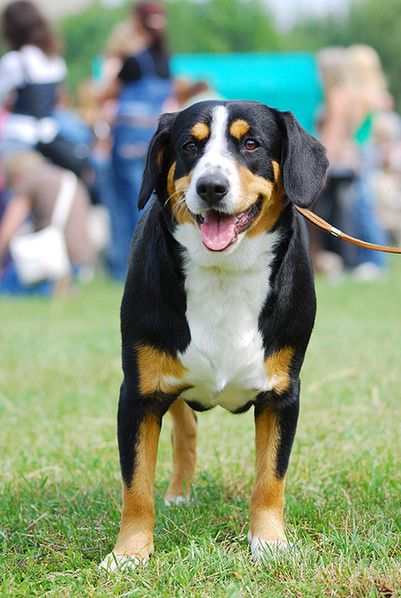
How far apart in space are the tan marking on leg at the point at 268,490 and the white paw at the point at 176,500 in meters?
0.43

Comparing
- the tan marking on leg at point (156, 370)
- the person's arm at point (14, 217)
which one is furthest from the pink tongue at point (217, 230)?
the person's arm at point (14, 217)

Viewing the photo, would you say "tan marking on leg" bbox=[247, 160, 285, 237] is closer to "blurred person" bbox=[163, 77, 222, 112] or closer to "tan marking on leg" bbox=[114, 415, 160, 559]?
"tan marking on leg" bbox=[114, 415, 160, 559]

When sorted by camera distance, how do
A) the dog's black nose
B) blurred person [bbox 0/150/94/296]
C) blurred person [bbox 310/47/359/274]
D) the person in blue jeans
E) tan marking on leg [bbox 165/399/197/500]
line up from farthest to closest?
blurred person [bbox 310/47/359/274] → blurred person [bbox 0/150/94/296] → the person in blue jeans → tan marking on leg [bbox 165/399/197/500] → the dog's black nose

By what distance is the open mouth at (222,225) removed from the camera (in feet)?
9.75

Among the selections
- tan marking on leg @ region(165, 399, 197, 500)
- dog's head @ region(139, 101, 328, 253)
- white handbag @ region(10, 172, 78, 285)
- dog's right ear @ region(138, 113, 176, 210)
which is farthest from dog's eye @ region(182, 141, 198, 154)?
white handbag @ region(10, 172, 78, 285)

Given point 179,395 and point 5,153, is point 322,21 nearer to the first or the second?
point 5,153

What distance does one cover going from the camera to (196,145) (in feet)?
9.99

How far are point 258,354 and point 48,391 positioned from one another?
2647mm

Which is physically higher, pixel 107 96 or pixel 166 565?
pixel 166 565

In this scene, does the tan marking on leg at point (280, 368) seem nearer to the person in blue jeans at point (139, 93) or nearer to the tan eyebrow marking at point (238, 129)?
the tan eyebrow marking at point (238, 129)

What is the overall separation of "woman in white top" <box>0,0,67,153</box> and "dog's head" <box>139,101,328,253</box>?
665 cm

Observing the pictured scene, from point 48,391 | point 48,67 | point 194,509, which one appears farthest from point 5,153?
point 194,509

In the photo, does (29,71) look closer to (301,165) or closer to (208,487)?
(208,487)

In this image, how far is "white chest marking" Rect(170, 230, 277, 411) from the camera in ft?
10.0
